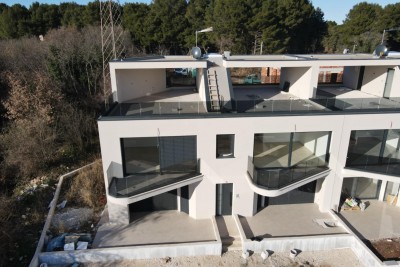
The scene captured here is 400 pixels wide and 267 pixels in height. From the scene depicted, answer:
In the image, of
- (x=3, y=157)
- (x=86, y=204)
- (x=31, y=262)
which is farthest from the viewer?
(x=3, y=157)

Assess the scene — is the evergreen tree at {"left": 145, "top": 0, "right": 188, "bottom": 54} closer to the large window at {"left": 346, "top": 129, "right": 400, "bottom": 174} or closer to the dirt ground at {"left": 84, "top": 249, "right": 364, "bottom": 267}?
the large window at {"left": 346, "top": 129, "right": 400, "bottom": 174}

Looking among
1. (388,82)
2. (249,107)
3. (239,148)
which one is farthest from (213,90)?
(388,82)

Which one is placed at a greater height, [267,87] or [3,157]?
[267,87]

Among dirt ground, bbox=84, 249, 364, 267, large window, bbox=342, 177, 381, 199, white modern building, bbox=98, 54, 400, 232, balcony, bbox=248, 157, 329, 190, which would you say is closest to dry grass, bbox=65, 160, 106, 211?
white modern building, bbox=98, 54, 400, 232

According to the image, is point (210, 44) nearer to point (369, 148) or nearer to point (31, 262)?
point (369, 148)

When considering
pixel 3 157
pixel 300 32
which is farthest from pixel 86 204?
pixel 300 32

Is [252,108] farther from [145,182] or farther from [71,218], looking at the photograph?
[71,218]
